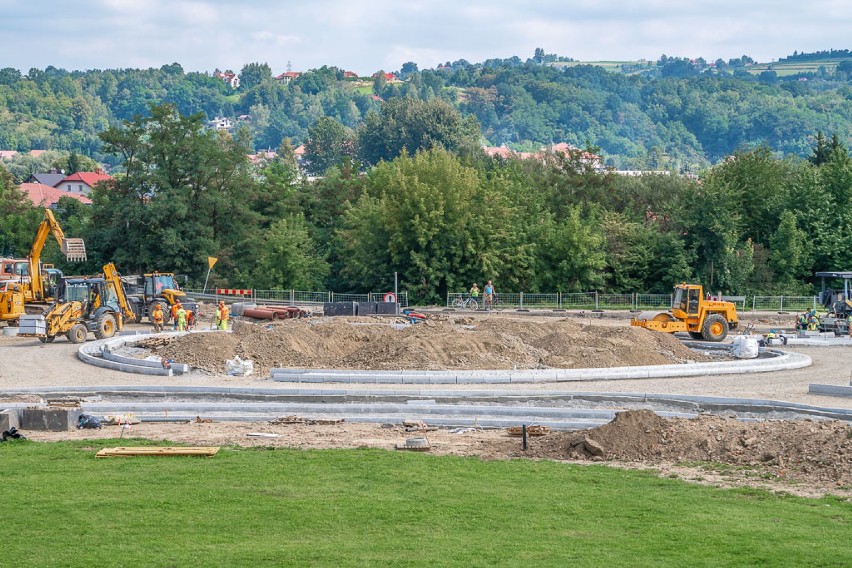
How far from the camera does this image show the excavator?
4512 cm

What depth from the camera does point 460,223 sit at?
56.1m

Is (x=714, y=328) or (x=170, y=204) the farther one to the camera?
(x=170, y=204)

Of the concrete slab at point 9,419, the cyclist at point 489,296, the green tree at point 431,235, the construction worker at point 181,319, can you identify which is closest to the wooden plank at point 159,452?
the concrete slab at point 9,419

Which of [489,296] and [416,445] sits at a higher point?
[489,296]

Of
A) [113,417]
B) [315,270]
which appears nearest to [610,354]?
[113,417]

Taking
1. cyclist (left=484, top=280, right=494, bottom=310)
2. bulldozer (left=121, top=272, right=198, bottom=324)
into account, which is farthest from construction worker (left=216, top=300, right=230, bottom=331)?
cyclist (left=484, top=280, right=494, bottom=310)

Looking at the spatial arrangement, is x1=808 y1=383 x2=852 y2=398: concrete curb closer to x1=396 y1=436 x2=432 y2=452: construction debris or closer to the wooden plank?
x1=396 y1=436 x2=432 y2=452: construction debris

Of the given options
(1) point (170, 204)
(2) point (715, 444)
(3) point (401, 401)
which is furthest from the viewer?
(1) point (170, 204)

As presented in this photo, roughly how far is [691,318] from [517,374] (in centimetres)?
1113

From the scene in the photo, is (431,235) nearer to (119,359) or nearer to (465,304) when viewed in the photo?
(465,304)

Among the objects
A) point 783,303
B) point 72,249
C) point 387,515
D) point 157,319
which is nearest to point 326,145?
point 72,249

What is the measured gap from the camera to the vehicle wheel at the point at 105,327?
1598 inches

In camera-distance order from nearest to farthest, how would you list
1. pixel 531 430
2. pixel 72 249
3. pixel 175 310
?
pixel 531 430, pixel 175 310, pixel 72 249

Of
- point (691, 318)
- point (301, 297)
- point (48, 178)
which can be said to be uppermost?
point (48, 178)
